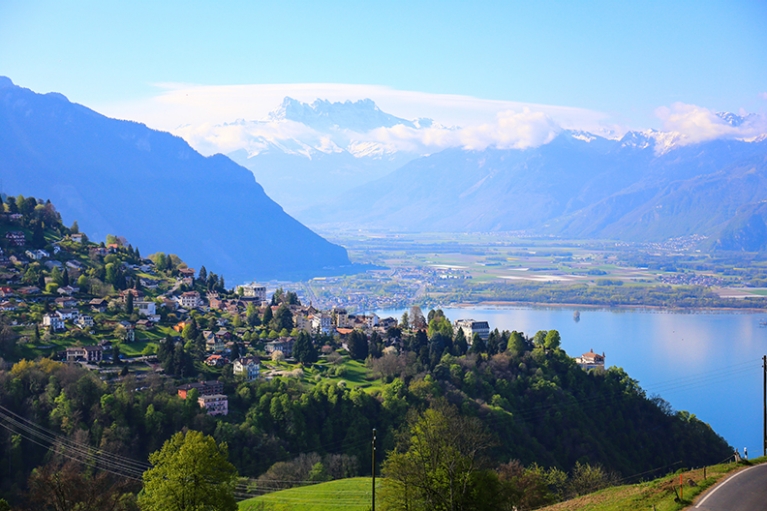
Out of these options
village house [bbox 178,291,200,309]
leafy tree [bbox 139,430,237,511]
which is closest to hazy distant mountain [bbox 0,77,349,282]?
village house [bbox 178,291,200,309]

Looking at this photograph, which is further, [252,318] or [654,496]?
[252,318]

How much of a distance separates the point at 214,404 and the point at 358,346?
12381mm

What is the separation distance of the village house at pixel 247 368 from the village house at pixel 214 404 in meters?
4.12

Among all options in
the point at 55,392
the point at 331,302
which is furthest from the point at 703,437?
the point at 331,302

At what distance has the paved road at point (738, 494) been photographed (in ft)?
46.0

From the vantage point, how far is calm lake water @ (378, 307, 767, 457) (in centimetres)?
5081

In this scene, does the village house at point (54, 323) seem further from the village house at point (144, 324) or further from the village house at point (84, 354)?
the village house at point (144, 324)

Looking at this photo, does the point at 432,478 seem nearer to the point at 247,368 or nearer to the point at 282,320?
the point at 247,368

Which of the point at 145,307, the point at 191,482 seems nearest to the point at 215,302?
the point at 145,307

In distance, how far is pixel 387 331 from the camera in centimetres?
4866

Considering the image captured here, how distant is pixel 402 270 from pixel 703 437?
324 feet

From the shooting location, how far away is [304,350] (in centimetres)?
4116

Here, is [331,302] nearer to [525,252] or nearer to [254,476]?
[254,476]

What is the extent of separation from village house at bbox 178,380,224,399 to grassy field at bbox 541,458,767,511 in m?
18.6
